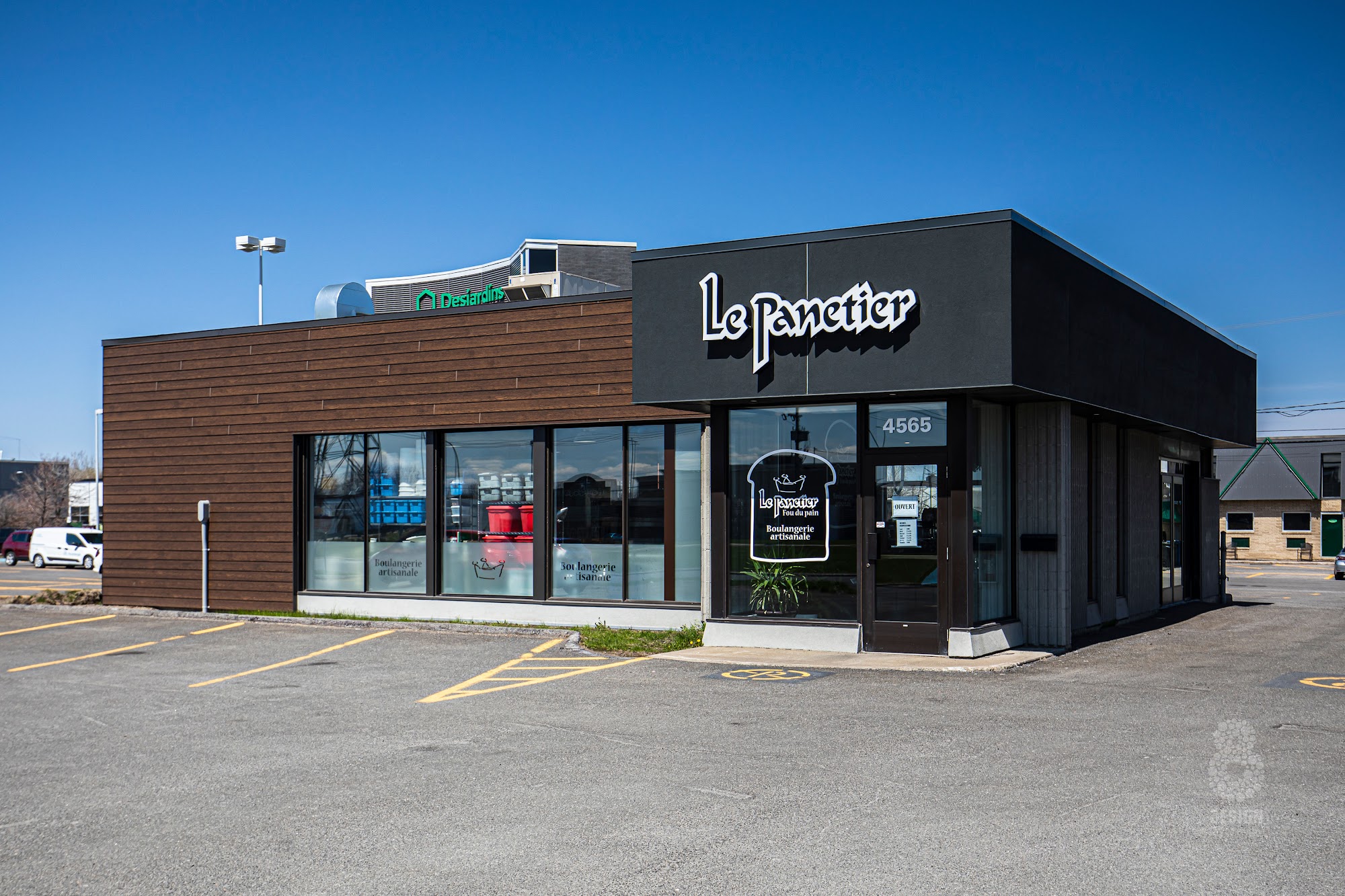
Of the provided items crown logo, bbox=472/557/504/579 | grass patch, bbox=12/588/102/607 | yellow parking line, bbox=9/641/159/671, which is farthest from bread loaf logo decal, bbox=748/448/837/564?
grass patch, bbox=12/588/102/607

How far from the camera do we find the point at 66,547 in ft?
153

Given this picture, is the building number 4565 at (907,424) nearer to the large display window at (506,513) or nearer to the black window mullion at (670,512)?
the large display window at (506,513)

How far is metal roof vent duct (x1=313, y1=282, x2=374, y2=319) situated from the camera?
21297mm

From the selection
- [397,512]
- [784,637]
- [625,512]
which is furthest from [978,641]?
[397,512]

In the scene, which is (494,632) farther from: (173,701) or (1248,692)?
(1248,692)

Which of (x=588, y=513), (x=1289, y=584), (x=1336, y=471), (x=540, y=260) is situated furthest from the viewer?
(x=1336, y=471)

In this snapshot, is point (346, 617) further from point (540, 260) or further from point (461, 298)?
point (540, 260)

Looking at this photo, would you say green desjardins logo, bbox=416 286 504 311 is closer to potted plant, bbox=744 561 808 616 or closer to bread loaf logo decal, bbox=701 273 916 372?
bread loaf logo decal, bbox=701 273 916 372

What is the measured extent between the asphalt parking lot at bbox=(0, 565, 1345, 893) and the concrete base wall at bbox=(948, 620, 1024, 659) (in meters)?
0.79

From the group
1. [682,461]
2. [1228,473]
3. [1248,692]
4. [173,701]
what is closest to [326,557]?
[682,461]

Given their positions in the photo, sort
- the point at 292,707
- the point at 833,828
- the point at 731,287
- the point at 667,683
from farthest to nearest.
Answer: the point at 731,287, the point at 667,683, the point at 292,707, the point at 833,828

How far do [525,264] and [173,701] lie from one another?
57.1 ft

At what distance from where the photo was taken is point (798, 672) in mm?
12961

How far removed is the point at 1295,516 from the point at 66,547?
177 feet
